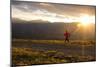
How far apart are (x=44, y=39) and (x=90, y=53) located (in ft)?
2.50

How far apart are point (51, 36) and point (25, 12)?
1.64ft

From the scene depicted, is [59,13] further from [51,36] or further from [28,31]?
[28,31]

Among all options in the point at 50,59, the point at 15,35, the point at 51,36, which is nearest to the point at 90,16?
the point at 51,36

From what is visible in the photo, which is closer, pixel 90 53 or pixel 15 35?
pixel 15 35

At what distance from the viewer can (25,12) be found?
2479 millimetres

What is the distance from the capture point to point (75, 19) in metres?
2.72

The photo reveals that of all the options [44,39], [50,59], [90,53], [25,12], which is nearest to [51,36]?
[44,39]
